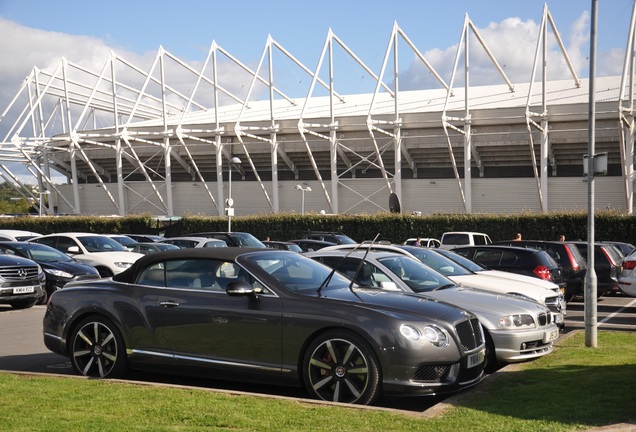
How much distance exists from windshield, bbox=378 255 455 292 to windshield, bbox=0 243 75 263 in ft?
38.5

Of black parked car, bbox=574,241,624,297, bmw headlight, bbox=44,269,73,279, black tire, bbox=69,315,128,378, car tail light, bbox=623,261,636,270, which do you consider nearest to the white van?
black parked car, bbox=574,241,624,297

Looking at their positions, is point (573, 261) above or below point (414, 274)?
below

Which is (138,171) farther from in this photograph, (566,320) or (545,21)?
(566,320)

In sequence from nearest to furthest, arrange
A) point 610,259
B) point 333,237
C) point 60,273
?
point 60,273
point 610,259
point 333,237

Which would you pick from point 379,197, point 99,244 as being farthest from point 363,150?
point 99,244

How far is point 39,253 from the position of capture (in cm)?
2030

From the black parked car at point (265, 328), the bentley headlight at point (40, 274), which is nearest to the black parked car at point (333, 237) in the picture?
the bentley headlight at point (40, 274)

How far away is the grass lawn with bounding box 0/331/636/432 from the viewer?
630 cm

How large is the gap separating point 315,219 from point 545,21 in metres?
18.0

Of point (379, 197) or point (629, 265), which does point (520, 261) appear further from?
point (379, 197)

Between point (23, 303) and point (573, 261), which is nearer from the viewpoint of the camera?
point (23, 303)

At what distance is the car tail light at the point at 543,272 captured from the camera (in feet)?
56.2

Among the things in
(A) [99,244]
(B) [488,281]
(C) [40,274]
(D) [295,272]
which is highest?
(D) [295,272]

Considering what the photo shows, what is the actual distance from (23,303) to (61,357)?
766 cm
